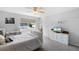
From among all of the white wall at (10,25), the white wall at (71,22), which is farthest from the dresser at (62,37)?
the white wall at (10,25)

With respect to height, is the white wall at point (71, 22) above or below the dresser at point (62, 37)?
above

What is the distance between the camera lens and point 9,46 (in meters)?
2.40

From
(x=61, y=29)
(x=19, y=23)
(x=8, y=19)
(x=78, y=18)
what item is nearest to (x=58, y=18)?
(x=61, y=29)

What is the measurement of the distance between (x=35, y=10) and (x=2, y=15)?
11.7 feet

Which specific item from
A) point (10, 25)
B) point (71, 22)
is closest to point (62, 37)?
point (71, 22)

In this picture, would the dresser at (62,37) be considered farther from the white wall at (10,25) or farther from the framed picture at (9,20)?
the framed picture at (9,20)

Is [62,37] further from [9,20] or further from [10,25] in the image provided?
[9,20]

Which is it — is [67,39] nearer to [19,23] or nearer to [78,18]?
[78,18]

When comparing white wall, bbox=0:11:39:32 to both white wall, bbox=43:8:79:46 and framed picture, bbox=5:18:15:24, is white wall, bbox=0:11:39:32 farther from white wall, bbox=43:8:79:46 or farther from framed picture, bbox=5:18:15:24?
white wall, bbox=43:8:79:46

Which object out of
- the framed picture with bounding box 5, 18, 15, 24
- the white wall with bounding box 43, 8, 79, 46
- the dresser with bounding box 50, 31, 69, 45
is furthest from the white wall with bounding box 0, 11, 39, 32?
the dresser with bounding box 50, 31, 69, 45

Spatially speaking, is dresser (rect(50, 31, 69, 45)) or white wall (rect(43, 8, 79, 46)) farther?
dresser (rect(50, 31, 69, 45))

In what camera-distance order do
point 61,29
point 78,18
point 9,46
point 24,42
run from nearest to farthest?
point 9,46
point 24,42
point 78,18
point 61,29

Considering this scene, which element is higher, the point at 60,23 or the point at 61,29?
the point at 60,23

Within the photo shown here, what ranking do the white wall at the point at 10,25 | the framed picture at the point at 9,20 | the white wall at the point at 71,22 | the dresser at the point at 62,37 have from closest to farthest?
the white wall at the point at 71,22
the dresser at the point at 62,37
the white wall at the point at 10,25
the framed picture at the point at 9,20
